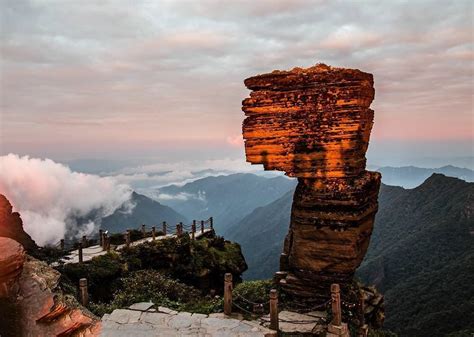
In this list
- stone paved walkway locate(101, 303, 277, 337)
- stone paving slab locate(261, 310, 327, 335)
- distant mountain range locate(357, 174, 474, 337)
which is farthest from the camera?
distant mountain range locate(357, 174, 474, 337)

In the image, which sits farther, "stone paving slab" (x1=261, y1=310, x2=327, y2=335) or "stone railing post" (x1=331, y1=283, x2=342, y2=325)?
"stone paving slab" (x1=261, y1=310, x2=327, y2=335)

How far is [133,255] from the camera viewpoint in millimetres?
22875

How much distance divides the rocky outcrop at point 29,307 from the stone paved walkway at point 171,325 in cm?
894

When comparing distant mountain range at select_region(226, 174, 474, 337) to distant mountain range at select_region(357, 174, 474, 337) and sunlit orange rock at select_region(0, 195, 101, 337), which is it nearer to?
distant mountain range at select_region(357, 174, 474, 337)

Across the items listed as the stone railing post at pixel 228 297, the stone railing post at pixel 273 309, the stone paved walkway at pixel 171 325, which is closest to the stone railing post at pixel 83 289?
the stone paved walkway at pixel 171 325

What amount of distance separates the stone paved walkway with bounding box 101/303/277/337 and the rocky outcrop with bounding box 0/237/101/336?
8937 millimetres

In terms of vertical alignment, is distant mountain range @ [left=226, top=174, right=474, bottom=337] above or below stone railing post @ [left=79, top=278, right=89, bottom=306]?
below

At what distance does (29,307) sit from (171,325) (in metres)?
9.77

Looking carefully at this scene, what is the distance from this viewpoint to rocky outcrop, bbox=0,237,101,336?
2.33 meters

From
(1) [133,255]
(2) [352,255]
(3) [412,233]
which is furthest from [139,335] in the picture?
(3) [412,233]

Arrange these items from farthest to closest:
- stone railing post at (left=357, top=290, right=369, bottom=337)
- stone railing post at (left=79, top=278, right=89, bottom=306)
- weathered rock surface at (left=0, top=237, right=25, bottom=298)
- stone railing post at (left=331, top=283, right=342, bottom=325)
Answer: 1. stone railing post at (left=79, top=278, right=89, bottom=306)
2. stone railing post at (left=357, top=290, right=369, bottom=337)
3. stone railing post at (left=331, top=283, right=342, bottom=325)
4. weathered rock surface at (left=0, top=237, right=25, bottom=298)

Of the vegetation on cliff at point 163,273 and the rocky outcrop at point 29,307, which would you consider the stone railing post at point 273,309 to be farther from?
the rocky outcrop at point 29,307

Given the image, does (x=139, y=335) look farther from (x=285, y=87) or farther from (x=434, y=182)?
(x=434, y=182)

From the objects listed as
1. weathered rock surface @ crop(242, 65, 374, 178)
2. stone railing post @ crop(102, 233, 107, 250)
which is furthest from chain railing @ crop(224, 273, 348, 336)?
stone railing post @ crop(102, 233, 107, 250)
